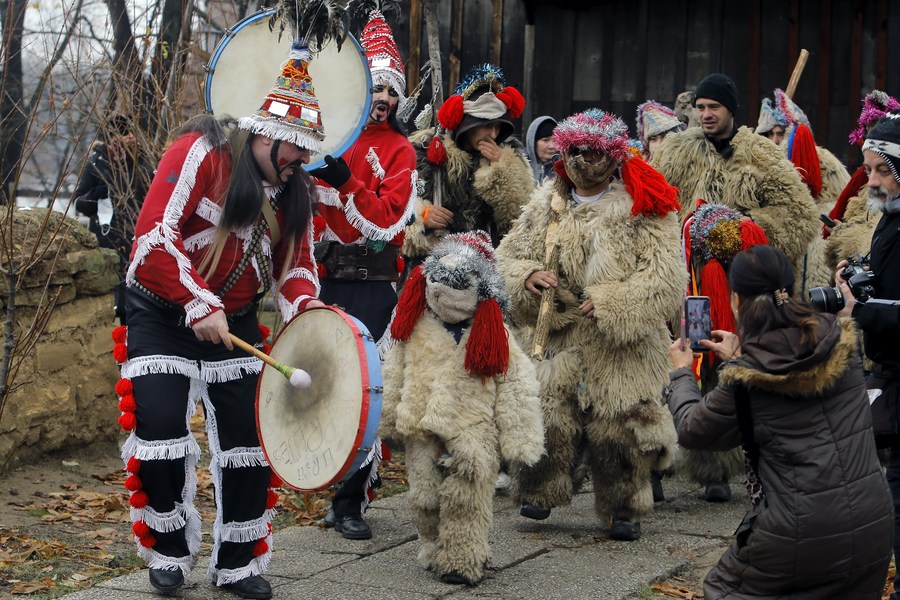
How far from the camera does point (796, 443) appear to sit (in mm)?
3881

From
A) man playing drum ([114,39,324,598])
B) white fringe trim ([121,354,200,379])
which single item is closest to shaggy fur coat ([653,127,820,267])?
man playing drum ([114,39,324,598])

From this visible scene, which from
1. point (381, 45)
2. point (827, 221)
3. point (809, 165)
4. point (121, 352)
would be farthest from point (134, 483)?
point (809, 165)

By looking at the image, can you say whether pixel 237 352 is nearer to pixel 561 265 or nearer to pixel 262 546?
pixel 262 546

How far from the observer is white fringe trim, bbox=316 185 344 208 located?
5590 mm

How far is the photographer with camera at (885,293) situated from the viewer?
481cm

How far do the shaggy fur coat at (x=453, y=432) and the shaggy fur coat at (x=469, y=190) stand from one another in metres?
1.56

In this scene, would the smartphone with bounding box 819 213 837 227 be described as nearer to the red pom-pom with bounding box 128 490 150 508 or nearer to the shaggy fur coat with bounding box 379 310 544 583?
the shaggy fur coat with bounding box 379 310 544 583

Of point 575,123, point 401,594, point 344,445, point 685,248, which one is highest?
point 575,123

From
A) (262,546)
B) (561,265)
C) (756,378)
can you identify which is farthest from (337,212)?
(756,378)

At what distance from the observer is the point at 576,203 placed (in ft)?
20.5

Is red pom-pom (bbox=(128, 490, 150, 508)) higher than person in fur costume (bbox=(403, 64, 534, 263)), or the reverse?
person in fur costume (bbox=(403, 64, 534, 263))

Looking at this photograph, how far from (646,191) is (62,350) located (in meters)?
3.70

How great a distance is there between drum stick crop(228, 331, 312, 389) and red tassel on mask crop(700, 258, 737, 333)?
2.71 m

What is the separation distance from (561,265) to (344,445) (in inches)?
84.5
